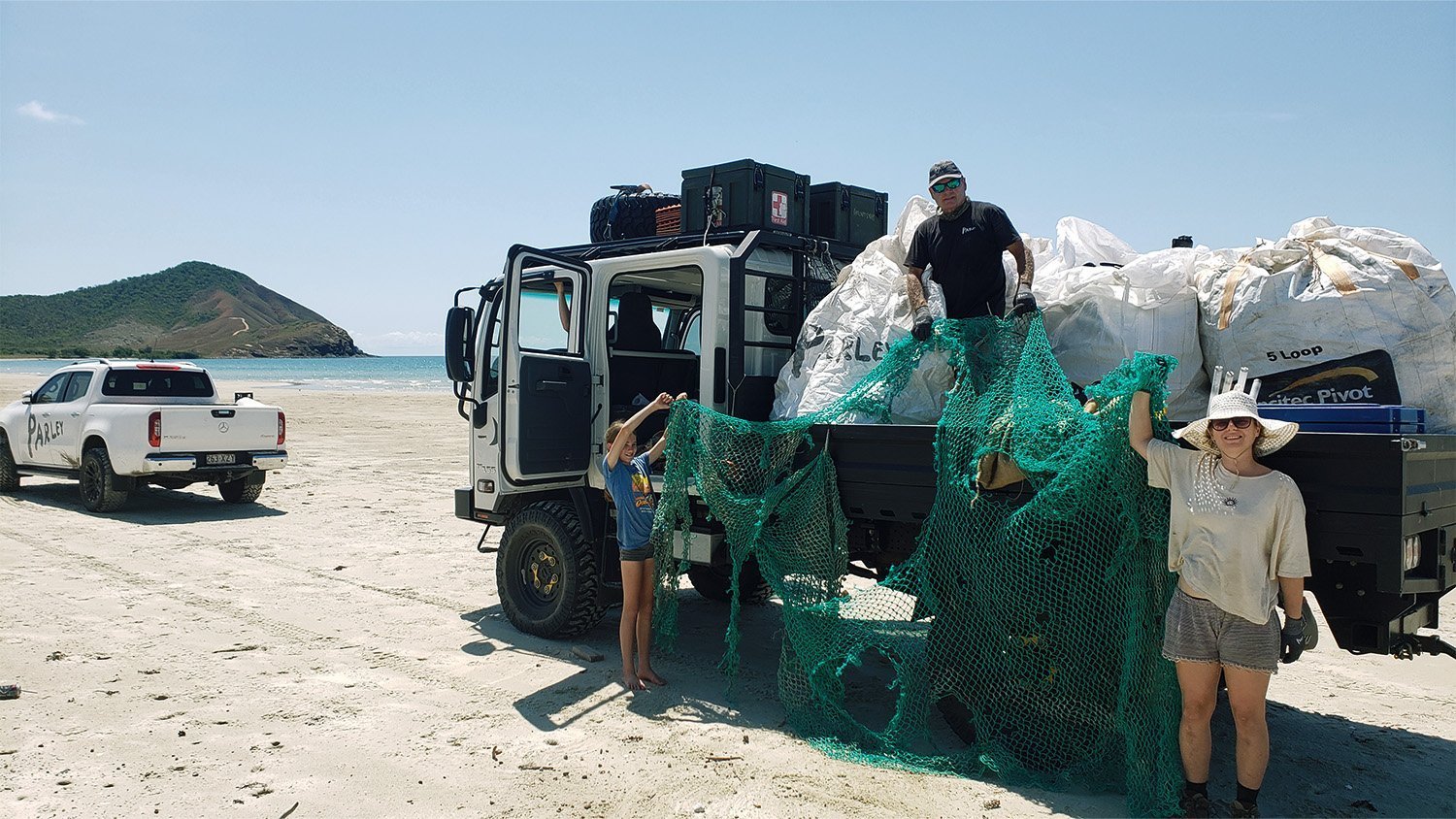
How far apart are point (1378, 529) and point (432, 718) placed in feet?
14.3

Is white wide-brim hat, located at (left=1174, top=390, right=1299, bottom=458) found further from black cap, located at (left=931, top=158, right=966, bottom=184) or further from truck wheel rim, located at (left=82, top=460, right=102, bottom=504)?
truck wheel rim, located at (left=82, top=460, right=102, bottom=504)

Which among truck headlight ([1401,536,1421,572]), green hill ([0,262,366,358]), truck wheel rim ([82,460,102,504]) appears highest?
green hill ([0,262,366,358])

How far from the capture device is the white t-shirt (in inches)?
134

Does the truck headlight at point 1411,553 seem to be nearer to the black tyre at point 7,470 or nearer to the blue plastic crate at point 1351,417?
the blue plastic crate at point 1351,417

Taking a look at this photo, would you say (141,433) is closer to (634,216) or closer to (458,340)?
(458,340)

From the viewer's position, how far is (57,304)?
13412 cm

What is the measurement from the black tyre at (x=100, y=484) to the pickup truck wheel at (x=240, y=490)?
1.10 m

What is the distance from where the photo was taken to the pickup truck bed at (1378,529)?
3379 mm

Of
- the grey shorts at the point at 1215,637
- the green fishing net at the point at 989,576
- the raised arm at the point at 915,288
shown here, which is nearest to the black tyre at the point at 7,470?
the green fishing net at the point at 989,576

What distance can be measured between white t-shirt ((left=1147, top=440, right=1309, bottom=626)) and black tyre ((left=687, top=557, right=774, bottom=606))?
4.23m

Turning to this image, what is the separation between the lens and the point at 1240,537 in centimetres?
343

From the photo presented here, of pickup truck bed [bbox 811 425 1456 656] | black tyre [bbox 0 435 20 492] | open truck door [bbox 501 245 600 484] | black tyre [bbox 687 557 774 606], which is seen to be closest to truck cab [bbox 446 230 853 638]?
open truck door [bbox 501 245 600 484]

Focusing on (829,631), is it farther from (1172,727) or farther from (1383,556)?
(1383,556)

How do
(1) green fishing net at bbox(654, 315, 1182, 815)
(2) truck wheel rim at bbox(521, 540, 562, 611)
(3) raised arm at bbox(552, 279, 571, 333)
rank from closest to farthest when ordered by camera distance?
(1) green fishing net at bbox(654, 315, 1182, 815) < (2) truck wheel rim at bbox(521, 540, 562, 611) < (3) raised arm at bbox(552, 279, 571, 333)
